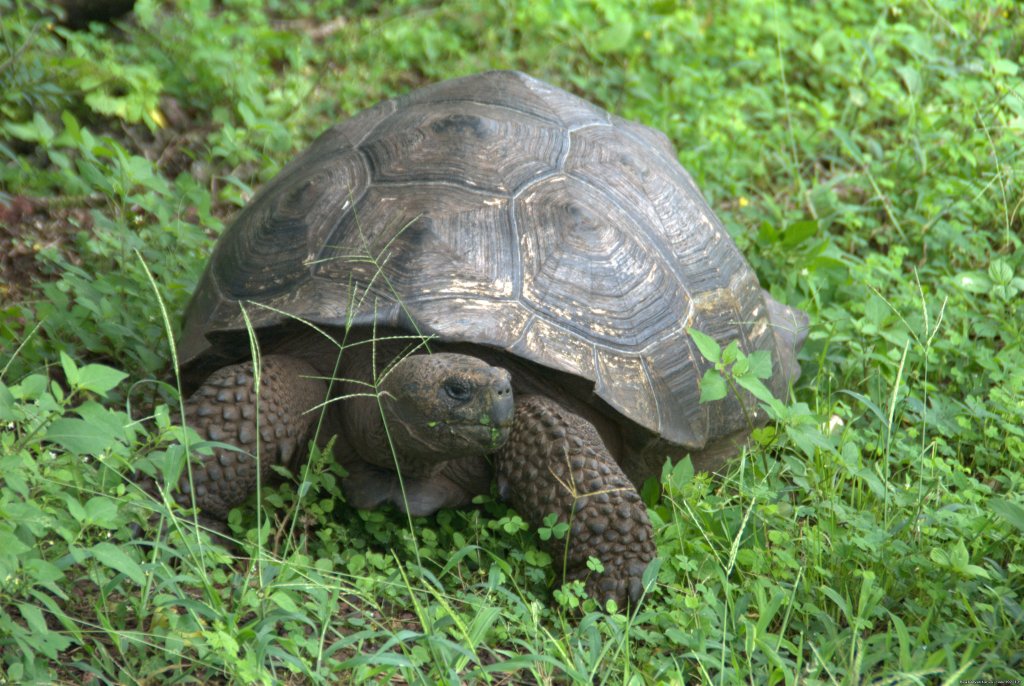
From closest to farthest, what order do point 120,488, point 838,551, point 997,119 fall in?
point 120,488 < point 838,551 < point 997,119

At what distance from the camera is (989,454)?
3.74 m

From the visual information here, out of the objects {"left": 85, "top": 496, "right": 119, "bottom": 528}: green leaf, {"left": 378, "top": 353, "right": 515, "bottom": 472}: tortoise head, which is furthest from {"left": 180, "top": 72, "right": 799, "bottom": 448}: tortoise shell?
{"left": 85, "top": 496, "right": 119, "bottom": 528}: green leaf

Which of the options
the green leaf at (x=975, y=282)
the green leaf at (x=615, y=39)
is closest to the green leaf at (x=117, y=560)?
the green leaf at (x=975, y=282)

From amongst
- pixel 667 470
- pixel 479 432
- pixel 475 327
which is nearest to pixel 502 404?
pixel 479 432

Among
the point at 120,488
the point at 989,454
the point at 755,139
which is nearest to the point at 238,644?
the point at 120,488

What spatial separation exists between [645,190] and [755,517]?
4.10 feet

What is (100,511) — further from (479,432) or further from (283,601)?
(479,432)

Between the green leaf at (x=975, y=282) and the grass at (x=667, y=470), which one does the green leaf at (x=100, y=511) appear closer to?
the grass at (x=667, y=470)

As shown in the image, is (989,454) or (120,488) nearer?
(120,488)

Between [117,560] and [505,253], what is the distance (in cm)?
152

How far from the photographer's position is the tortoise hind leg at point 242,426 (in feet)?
10.3

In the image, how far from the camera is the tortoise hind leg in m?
3.15

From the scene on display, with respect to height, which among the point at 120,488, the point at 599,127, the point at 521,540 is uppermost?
the point at 599,127

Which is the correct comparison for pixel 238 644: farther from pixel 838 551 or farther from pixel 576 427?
pixel 838 551
